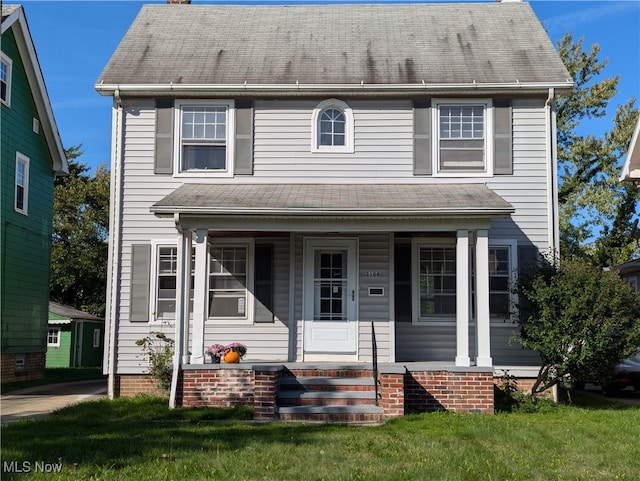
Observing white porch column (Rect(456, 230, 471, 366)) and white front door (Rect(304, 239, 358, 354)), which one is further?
white front door (Rect(304, 239, 358, 354))

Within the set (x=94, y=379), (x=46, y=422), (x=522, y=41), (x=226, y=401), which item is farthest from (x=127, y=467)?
(x=94, y=379)

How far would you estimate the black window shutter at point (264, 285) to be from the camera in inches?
485

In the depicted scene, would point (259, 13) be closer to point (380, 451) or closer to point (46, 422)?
point (46, 422)

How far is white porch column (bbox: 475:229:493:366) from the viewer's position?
34.9ft

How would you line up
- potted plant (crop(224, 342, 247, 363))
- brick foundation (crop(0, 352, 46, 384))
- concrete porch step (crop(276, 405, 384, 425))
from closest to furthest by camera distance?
1. concrete porch step (crop(276, 405, 384, 425))
2. potted plant (crop(224, 342, 247, 363))
3. brick foundation (crop(0, 352, 46, 384))

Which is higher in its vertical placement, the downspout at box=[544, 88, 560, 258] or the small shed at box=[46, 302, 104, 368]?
the downspout at box=[544, 88, 560, 258]

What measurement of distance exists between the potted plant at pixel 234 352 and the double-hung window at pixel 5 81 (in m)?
8.82

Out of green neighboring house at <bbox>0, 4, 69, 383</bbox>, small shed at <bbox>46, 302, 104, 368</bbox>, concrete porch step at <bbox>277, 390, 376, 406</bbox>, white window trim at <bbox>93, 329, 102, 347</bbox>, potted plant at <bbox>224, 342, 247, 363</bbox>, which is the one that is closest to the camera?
concrete porch step at <bbox>277, 390, 376, 406</bbox>

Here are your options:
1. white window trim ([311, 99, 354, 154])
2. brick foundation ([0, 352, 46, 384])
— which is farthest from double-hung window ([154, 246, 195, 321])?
brick foundation ([0, 352, 46, 384])

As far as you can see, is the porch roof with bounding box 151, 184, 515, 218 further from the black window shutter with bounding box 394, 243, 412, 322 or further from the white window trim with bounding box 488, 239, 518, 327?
the black window shutter with bounding box 394, 243, 412, 322

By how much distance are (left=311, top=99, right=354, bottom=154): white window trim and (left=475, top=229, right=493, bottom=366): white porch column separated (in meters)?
3.10

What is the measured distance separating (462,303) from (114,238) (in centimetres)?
615

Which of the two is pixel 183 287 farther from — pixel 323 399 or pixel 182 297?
pixel 323 399

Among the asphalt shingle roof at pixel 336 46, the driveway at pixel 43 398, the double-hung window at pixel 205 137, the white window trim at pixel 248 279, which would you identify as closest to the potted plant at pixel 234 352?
the white window trim at pixel 248 279
